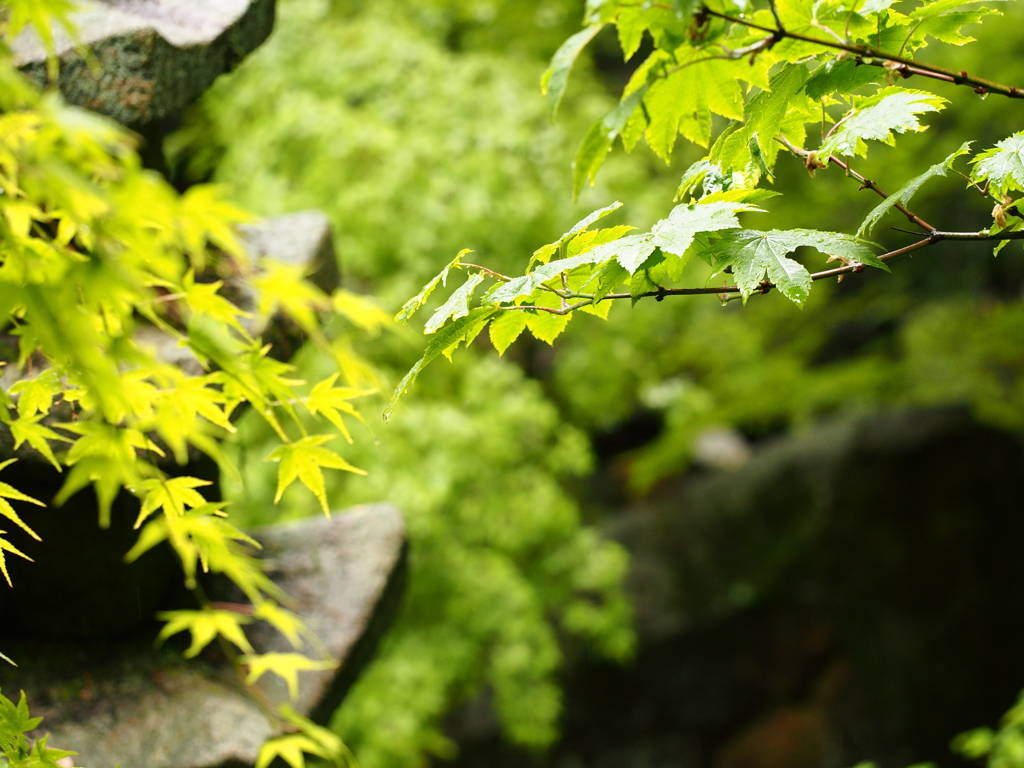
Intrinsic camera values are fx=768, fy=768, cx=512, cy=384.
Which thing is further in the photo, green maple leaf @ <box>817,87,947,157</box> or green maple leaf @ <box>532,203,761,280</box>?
green maple leaf @ <box>817,87,947,157</box>

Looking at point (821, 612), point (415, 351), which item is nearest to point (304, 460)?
point (415, 351)

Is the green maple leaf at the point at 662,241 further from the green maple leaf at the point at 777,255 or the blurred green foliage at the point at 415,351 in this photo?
the blurred green foliage at the point at 415,351

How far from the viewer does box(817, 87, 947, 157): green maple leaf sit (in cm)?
134

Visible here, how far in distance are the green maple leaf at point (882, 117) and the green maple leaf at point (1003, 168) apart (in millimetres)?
124

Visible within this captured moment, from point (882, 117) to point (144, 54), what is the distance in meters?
2.05

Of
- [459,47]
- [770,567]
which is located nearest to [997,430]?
[770,567]

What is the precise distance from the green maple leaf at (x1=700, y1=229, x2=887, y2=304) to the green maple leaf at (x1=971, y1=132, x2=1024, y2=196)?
0.25 meters

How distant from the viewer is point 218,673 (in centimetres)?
251

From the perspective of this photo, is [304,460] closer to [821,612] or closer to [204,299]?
[204,299]

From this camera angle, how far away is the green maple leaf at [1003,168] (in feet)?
4.28

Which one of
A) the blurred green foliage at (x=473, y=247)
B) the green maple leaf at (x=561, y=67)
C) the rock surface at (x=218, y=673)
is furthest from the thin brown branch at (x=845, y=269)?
the blurred green foliage at (x=473, y=247)

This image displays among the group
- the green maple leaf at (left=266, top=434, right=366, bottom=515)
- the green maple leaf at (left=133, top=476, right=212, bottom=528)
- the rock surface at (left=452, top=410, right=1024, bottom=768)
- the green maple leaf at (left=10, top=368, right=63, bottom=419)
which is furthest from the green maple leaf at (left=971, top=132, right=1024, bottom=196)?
the rock surface at (left=452, top=410, right=1024, bottom=768)

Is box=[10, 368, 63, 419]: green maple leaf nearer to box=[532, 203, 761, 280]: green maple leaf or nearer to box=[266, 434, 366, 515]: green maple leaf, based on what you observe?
box=[266, 434, 366, 515]: green maple leaf

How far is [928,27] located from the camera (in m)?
1.40
